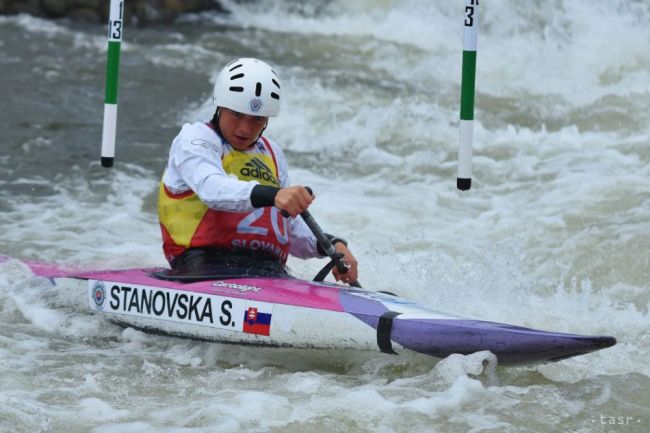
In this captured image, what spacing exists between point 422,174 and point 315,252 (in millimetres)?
3460

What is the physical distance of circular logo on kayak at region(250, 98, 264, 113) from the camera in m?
4.67

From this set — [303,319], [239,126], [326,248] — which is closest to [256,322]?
[303,319]

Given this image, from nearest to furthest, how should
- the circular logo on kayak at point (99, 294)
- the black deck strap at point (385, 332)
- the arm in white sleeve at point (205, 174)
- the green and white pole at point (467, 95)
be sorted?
the black deck strap at point (385, 332), the arm in white sleeve at point (205, 174), the circular logo on kayak at point (99, 294), the green and white pole at point (467, 95)

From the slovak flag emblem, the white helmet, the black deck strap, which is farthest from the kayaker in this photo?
the black deck strap

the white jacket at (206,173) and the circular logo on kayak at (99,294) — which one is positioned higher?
the white jacket at (206,173)

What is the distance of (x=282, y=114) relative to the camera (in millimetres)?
10062

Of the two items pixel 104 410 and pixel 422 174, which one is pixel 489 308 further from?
pixel 422 174

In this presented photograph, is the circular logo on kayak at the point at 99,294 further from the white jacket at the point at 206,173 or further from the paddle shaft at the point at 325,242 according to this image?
the paddle shaft at the point at 325,242

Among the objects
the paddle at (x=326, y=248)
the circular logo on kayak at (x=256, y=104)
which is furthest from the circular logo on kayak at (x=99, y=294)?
the circular logo on kayak at (x=256, y=104)

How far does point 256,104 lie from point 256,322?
880mm

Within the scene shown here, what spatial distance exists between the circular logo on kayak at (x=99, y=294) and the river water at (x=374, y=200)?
0.08m

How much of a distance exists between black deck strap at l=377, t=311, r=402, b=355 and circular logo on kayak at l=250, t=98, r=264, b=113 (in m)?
1.00

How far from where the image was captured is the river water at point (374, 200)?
4.14m

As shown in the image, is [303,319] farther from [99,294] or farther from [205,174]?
[99,294]
